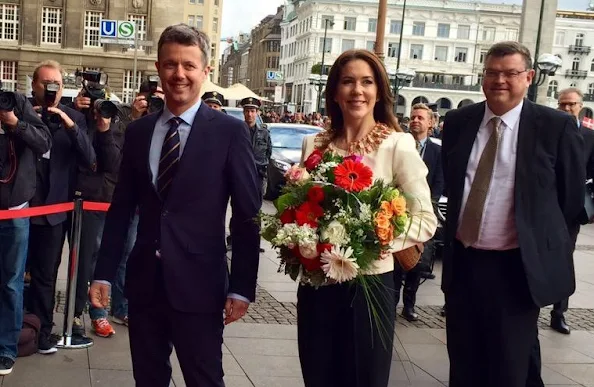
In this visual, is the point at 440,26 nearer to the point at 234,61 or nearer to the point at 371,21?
the point at 371,21

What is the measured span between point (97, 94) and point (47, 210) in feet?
3.04

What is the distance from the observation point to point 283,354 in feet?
17.8

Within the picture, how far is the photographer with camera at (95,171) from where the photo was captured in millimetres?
4988

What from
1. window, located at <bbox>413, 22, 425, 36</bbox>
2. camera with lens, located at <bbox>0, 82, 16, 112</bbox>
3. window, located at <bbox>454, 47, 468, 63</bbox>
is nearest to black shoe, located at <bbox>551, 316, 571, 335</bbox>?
camera with lens, located at <bbox>0, 82, 16, 112</bbox>

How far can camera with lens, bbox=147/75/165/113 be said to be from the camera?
546cm

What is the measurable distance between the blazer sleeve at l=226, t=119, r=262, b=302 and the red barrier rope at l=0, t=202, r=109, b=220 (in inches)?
83.8

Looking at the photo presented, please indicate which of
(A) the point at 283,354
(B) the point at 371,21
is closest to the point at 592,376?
(A) the point at 283,354

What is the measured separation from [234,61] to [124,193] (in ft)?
654

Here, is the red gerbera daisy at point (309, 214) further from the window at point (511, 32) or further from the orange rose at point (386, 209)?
the window at point (511, 32)

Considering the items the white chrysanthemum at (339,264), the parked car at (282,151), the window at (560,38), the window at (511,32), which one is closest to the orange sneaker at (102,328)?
the white chrysanthemum at (339,264)

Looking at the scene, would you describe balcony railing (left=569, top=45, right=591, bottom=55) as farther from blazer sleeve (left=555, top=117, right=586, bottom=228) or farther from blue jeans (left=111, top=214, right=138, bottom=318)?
blazer sleeve (left=555, top=117, right=586, bottom=228)

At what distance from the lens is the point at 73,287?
525 cm

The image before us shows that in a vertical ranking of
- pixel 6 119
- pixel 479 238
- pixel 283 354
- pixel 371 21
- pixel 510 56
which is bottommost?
pixel 283 354

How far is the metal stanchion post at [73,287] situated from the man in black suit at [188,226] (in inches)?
86.2
